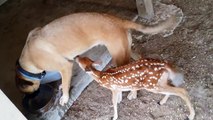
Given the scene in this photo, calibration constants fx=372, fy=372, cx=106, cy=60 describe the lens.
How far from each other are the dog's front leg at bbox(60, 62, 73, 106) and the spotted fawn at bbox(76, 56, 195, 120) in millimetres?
233

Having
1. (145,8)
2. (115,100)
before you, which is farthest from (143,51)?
(115,100)

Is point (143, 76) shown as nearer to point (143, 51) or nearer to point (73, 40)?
point (73, 40)

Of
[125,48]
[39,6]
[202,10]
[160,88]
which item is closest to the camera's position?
[160,88]

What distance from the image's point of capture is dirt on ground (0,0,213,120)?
2.04 m

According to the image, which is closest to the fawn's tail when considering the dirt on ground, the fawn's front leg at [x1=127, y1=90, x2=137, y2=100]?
the dirt on ground

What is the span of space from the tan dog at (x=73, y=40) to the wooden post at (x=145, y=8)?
564mm

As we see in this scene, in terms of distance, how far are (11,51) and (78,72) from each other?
63cm

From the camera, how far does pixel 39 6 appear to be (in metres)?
3.10

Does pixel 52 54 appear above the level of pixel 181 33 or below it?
above

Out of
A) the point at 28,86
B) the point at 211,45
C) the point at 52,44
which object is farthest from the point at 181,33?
the point at 28,86

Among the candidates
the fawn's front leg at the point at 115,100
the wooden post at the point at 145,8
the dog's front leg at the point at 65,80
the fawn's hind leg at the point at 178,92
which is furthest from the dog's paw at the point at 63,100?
the wooden post at the point at 145,8

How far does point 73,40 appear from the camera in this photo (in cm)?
200

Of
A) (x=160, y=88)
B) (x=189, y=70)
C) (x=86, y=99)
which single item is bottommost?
(x=86, y=99)

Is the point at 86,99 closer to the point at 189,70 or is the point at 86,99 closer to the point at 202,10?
the point at 189,70
